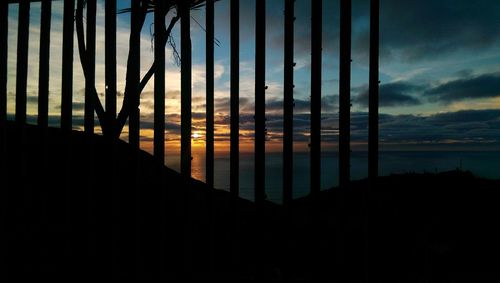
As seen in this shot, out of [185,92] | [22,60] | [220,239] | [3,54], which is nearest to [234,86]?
[185,92]

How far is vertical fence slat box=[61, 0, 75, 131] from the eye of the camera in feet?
12.4

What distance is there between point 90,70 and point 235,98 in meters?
1.54

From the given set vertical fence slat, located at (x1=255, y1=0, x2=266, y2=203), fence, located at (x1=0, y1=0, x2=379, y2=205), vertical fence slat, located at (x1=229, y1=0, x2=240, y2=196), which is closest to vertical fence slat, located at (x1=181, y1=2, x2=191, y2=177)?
fence, located at (x1=0, y1=0, x2=379, y2=205)

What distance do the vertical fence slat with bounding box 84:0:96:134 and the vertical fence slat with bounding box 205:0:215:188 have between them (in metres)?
1.22

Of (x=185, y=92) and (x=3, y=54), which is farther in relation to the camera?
(x=3, y=54)

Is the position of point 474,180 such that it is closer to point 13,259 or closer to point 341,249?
point 341,249

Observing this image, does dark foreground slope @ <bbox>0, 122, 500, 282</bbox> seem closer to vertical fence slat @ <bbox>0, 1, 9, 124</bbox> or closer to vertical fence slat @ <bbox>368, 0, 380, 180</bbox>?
vertical fence slat @ <bbox>368, 0, 380, 180</bbox>

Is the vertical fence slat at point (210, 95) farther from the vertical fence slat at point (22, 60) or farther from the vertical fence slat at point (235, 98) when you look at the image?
the vertical fence slat at point (22, 60)

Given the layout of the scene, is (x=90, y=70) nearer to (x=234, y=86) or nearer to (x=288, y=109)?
(x=234, y=86)

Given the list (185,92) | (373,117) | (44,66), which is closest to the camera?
(373,117)

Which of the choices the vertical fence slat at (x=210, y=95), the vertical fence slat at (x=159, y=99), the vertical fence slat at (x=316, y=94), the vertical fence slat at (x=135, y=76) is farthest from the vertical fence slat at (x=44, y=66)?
the vertical fence slat at (x=316, y=94)

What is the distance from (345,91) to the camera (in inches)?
121

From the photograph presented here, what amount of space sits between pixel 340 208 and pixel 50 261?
2.81 m

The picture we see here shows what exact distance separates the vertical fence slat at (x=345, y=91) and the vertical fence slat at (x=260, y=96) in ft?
1.95
